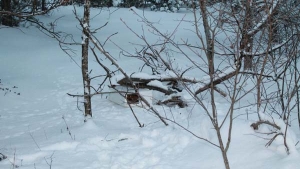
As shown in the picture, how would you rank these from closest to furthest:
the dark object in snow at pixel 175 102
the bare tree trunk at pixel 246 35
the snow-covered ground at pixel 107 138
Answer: the bare tree trunk at pixel 246 35
the snow-covered ground at pixel 107 138
the dark object in snow at pixel 175 102

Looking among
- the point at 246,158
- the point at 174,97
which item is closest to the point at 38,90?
the point at 174,97

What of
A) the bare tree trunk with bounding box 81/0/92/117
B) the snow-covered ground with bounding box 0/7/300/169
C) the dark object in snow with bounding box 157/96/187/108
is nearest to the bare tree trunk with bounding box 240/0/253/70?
the snow-covered ground with bounding box 0/7/300/169

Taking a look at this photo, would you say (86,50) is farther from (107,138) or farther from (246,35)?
(246,35)

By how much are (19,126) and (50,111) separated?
47.0 inches

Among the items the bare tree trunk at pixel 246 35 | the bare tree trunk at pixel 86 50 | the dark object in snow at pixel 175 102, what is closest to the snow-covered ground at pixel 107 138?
the dark object in snow at pixel 175 102

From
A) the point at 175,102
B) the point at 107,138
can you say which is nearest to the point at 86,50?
the point at 107,138

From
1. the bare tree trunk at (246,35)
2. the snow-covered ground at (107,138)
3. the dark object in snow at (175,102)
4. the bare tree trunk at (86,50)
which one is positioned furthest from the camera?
the dark object in snow at (175,102)

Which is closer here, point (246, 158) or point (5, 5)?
point (246, 158)

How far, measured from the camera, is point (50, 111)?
7805mm

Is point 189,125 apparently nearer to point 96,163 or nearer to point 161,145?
point 161,145

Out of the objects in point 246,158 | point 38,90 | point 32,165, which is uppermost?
point 246,158

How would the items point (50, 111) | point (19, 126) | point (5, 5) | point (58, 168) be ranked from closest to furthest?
point (58, 168)
point (19, 126)
point (50, 111)
point (5, 5)

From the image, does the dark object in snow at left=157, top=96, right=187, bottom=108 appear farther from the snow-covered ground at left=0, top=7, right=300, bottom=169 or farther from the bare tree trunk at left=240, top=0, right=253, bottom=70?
the bare tree trunk at left=240, top=0, right=253, bottom=70

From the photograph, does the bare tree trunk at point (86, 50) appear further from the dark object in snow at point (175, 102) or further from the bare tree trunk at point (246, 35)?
the bare tree trunk at point (246, 35)
